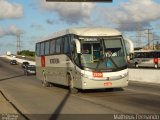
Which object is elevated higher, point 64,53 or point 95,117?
point 64,53

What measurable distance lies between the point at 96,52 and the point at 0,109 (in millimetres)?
6560

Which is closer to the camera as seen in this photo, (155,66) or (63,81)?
(63,81)

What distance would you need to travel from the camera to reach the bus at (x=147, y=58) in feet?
213

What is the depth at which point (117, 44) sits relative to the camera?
20922mm

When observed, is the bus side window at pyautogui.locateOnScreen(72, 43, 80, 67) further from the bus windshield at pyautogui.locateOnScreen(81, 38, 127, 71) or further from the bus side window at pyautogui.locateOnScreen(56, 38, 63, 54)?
the bus side window at pyautogui.locateOnScreen(56, 38, 63, 54)

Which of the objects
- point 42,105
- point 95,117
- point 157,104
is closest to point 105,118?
point 95,117

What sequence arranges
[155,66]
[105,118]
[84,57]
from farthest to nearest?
1. [155,66]
2. [84,57]
3. [105,118]

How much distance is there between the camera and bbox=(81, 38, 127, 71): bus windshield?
20.5 metres

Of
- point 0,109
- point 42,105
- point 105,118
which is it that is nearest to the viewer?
point 105,118

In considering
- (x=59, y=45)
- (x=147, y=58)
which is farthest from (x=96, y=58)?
(x=147, y=58)

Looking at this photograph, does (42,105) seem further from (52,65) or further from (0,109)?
(52,65)

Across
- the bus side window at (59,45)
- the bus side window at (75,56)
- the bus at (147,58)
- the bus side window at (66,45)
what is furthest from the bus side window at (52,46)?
the bus at (147,58)

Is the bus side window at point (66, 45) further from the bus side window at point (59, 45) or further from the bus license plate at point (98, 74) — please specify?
the bus license plate at point (98, 74)

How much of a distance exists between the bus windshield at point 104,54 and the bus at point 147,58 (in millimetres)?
43105
